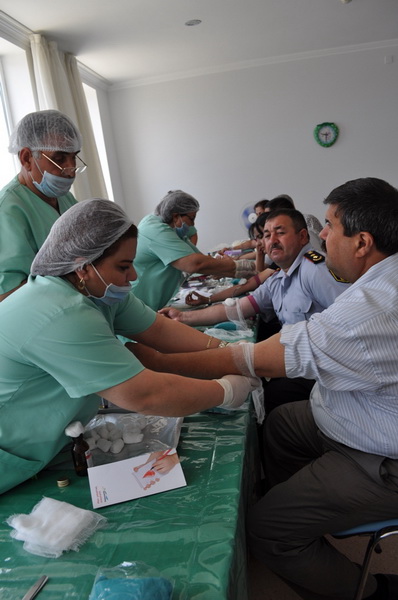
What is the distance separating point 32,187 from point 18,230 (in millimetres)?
261

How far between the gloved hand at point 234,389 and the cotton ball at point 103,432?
0.33m

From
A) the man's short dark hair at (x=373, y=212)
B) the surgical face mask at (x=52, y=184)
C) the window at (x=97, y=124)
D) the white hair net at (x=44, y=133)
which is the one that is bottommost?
the man's short dark hair at (x=373, y=212)

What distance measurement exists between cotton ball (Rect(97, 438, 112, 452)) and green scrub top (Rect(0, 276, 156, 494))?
0.09 m

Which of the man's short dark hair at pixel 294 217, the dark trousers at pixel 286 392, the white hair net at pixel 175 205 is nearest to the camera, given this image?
the dark trousers at pixel 286 392

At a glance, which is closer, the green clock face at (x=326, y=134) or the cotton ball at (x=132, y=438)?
the cotton ball at (x=132, y=438)

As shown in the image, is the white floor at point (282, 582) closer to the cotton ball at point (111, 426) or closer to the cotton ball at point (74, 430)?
the cotton ball at point (111, 426)

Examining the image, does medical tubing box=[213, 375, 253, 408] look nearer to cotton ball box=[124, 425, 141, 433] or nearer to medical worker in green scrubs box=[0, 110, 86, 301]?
cotton ball box=[124, 425, 141, 433]

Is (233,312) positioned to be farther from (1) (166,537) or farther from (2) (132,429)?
(1) (166,537)

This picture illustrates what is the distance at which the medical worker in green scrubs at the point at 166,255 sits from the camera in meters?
2.58

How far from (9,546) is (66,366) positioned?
1.26 feet

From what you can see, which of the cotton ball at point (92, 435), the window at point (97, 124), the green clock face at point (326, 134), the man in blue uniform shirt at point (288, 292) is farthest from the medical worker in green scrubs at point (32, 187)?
the green clock face at point (326, 134)

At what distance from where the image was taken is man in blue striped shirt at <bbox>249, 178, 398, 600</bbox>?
1.15 metres

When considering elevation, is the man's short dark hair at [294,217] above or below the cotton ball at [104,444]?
above

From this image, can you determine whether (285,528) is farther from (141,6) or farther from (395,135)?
(395,135)
